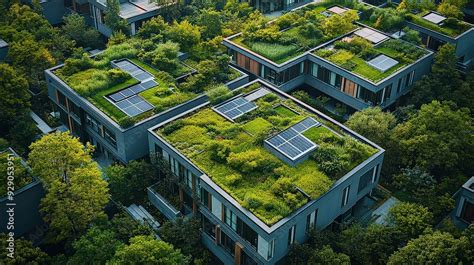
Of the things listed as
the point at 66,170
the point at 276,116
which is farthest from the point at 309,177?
the point at 66,170

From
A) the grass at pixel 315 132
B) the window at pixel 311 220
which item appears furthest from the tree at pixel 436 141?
the window at pixel 311 220

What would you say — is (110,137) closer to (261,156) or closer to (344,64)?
(261,156)

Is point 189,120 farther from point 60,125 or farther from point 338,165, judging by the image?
point 60,125

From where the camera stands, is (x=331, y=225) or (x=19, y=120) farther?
(x=19, y=120)

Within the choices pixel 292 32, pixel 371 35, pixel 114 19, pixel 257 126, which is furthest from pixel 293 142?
pixel 114 19

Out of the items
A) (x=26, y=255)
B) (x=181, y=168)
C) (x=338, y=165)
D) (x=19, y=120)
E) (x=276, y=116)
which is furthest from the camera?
(x=19, y=120)

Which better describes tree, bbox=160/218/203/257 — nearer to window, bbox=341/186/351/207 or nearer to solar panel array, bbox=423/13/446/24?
window, bbox=341/186/351/207

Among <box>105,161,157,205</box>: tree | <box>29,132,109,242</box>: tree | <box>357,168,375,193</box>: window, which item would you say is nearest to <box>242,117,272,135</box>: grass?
<box>357,168,375,193</box>: window
